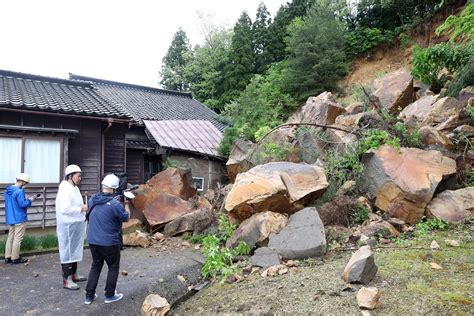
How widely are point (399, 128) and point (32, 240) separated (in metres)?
9.17

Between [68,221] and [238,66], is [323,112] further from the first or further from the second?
[238,66]

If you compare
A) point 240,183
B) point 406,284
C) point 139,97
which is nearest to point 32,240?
point 240,183

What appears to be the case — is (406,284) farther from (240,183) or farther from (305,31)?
(305,31)

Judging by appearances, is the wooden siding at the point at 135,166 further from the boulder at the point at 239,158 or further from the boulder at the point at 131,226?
the boulder at the point at 131,226

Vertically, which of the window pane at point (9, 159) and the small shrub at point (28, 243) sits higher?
the window pane at point (9, 159)

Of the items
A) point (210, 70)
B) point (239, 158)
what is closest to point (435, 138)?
Result: point (239, 158)

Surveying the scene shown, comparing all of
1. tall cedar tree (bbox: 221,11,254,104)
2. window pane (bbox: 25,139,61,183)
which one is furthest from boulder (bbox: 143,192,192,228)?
tall cedar tree (bbox: 221,11,254,104)

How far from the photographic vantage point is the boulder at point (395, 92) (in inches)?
410

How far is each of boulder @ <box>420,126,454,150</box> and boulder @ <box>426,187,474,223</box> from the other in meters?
1.43

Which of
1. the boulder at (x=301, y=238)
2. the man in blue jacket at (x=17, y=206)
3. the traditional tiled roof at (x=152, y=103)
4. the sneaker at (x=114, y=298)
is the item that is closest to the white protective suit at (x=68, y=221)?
the sneaker at (x=114, y=298)

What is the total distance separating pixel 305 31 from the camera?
675 inches

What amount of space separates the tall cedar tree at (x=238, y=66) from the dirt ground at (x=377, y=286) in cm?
1900

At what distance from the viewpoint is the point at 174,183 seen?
1023 centimetres

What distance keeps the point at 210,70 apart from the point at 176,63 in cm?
588
